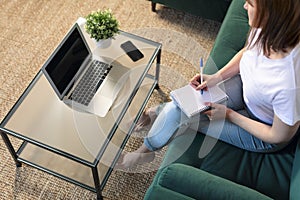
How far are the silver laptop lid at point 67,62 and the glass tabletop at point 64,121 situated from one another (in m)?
0.08

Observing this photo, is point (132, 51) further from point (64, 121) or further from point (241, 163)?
point (241, 163)

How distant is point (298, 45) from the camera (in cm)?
118

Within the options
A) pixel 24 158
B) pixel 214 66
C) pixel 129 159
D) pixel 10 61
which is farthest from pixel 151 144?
pixel 10 61

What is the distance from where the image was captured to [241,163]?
145 cm

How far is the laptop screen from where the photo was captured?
153cm

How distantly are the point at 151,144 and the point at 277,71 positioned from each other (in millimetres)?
610

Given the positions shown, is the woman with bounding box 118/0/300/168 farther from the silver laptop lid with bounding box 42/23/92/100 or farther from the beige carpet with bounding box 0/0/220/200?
the silver laptop lid with bounding box 42/23/92/100

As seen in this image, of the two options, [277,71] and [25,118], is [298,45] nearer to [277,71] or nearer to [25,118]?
[277,71]

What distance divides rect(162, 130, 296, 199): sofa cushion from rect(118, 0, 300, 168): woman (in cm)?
3

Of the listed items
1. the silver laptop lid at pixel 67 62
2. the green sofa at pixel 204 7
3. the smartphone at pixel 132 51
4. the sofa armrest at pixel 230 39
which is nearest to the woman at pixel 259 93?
the sofa armrest at pixel 230 39

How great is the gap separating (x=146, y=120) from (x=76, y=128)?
1.14 ft

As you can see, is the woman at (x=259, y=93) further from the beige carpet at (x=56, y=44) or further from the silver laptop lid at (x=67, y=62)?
the silver laptop lid at (x=67, y=62)

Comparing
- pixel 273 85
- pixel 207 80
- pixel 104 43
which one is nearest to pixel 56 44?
pixel 104 43

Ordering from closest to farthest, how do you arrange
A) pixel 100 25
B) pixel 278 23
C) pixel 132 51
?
pixel 278 23
pixel 100 25
pixel 132 51
